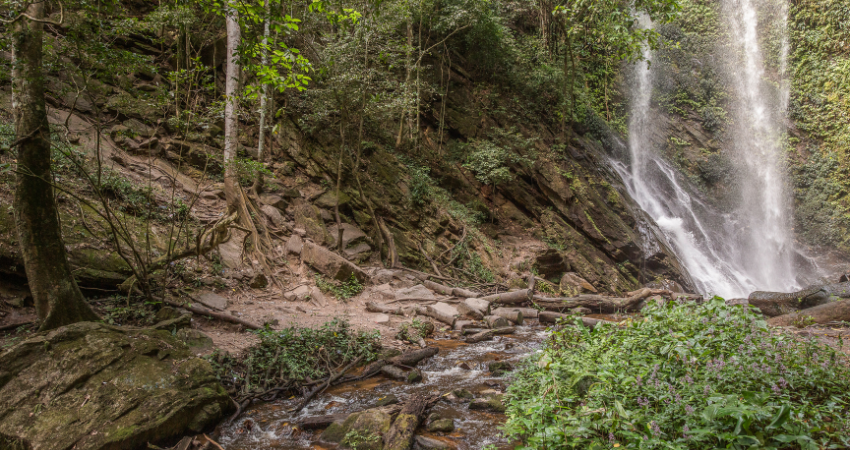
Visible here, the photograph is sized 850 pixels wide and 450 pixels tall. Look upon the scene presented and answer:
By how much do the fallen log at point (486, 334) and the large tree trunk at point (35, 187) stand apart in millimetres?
5777

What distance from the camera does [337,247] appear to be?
34.4ft

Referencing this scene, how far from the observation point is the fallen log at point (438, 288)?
10398 millimetres

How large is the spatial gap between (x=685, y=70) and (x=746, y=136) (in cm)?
611

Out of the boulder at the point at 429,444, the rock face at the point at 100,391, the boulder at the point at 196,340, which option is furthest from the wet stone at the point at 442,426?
the boulder at the point at 196,340

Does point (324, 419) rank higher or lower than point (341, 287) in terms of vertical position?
lower

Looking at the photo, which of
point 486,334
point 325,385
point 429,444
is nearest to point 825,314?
point 486,334

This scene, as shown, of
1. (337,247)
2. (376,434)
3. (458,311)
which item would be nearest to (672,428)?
→ (376,434)

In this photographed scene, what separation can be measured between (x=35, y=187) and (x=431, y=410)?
473 cm

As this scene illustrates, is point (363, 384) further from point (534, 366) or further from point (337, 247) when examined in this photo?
point (337, 247)

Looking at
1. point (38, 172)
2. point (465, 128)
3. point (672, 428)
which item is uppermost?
point (465, 128)

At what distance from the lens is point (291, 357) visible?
520 cm

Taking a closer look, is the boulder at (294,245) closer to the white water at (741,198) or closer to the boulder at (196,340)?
the boulder at (196,340)

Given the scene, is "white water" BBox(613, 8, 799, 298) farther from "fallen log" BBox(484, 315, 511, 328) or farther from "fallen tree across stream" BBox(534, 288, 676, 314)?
"fallen log" BBox(484, 315, 511, 328)

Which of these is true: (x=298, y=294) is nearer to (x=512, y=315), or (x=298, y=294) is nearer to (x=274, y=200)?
(x=274, y=200)
